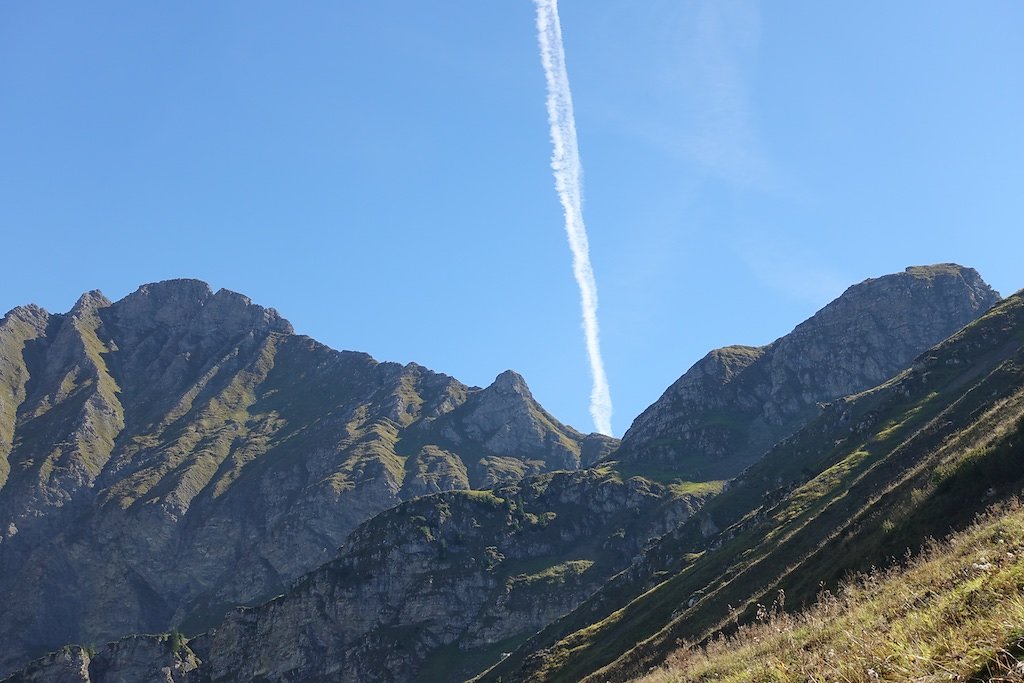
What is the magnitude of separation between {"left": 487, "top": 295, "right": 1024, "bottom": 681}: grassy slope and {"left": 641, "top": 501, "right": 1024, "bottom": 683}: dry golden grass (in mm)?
16435

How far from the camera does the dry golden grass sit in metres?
10.3

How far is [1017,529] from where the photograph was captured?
21.4 meters

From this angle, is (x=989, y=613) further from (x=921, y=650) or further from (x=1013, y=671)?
(x=1013, y=671)

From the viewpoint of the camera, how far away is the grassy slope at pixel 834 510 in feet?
138

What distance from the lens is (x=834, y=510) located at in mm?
76812

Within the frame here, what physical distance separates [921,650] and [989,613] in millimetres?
2999

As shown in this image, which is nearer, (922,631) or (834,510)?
(922,631)

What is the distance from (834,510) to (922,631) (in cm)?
6957

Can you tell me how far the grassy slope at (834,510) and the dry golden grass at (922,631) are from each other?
16.4 m

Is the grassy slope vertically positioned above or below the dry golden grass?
below

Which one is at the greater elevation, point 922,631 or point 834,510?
point 922,631

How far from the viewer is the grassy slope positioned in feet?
138

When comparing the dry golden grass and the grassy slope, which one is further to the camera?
the grassy slope

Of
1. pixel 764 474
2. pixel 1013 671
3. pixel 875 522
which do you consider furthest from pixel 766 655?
pixel 764 474
